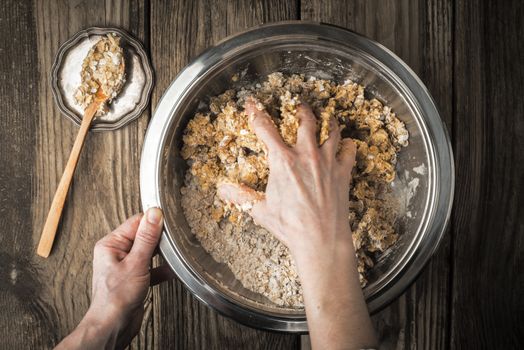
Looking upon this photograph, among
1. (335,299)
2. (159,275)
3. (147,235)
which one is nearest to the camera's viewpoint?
(335,299)

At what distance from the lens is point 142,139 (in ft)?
3.15

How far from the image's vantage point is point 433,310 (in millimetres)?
973

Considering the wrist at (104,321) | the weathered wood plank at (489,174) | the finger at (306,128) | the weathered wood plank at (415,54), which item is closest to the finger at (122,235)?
the wrist at (104,321)

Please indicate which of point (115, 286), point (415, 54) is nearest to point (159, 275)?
point (115, 286)

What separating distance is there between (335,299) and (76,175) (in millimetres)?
629

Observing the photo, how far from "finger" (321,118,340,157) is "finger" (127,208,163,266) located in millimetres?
303

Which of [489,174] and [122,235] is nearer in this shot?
[122,235]

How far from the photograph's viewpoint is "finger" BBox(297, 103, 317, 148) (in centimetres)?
71

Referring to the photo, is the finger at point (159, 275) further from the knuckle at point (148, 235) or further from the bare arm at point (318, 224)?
the bare arm at point (318, 224)

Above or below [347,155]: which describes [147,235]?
below

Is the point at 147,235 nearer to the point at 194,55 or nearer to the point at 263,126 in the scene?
the point at 263,126

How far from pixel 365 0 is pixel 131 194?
662 millimetres

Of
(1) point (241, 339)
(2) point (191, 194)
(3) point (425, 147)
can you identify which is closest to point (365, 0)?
(3) point (425, 147)

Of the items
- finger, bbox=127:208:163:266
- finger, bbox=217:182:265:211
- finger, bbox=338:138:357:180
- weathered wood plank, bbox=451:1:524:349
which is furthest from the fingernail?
weathered wood plank, bbox=451:1:524:349
